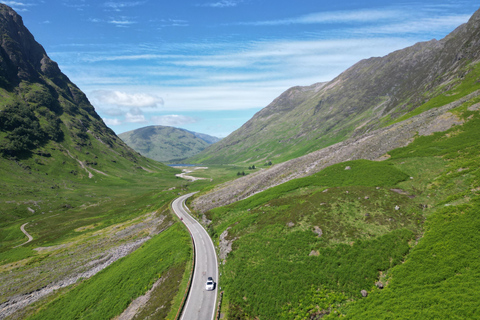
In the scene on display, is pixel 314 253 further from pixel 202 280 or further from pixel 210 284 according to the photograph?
pixel 202 280

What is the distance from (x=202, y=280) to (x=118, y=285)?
24818 millimetres

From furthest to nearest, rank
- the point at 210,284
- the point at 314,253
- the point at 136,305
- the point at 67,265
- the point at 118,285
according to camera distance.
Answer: the point at 67,265 → the point at 118,285 → the point at 136,305 → the point at 210,284 → the point at 314,253

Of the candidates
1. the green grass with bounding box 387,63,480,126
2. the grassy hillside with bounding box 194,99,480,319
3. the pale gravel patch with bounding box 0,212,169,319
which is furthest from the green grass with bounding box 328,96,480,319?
the pale gravel patch with bounding box 0,212,169,319

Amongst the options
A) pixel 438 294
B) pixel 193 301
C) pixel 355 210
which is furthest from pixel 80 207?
pixel 438 294

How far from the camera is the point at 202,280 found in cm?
3969

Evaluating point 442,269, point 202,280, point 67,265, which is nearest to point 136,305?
point 202,280

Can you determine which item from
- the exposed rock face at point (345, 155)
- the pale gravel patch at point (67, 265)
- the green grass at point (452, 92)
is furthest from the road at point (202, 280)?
the green grass at point (452, 92)

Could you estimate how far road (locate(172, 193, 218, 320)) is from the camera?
105ft

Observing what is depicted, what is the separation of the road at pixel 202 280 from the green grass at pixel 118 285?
320cm

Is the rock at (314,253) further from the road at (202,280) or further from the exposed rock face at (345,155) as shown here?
the exposed rock face at (345,155)

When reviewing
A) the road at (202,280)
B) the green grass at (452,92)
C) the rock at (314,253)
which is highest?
the green grass at (452,92)

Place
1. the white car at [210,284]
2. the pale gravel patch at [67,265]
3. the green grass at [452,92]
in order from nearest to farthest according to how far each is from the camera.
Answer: the white car at [210,284]
the pale gravel patch at [67,265]
the green grass at [452,92]

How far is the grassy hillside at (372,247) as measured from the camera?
2425 centimetres

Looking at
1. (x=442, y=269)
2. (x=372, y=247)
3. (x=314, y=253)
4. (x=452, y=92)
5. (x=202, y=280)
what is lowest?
(x=202, y=280)
